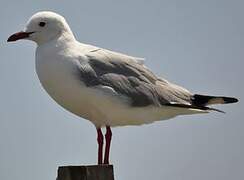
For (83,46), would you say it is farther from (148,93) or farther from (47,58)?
(148,93)

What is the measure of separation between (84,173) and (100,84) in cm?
223

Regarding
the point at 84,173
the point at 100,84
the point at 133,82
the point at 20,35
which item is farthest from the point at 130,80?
the point at 84,173

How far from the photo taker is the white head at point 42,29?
6242mm

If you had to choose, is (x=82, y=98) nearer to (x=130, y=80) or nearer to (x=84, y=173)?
(x=130, y=80)

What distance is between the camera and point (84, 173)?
4.04 m

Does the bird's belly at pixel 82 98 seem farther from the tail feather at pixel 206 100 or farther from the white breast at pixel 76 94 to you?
the tail feather at pixel 206 100

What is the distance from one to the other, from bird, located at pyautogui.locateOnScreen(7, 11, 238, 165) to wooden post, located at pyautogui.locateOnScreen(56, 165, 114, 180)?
1.89 meters

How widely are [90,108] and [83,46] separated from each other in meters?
0.78

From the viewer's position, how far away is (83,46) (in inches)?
251

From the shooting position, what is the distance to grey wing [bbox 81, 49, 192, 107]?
6.22m

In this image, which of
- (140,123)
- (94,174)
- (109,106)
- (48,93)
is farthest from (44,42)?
(94,174)

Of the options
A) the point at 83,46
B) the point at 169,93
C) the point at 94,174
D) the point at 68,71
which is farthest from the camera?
the point at 169,93

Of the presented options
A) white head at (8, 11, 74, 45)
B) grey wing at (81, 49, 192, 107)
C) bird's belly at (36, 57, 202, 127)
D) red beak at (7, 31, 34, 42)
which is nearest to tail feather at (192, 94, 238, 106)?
grey wing at (81, 49, 192, 107)

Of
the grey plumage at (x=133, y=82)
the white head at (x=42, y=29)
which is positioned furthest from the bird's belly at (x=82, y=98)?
the white head at (x=42, y=29)
